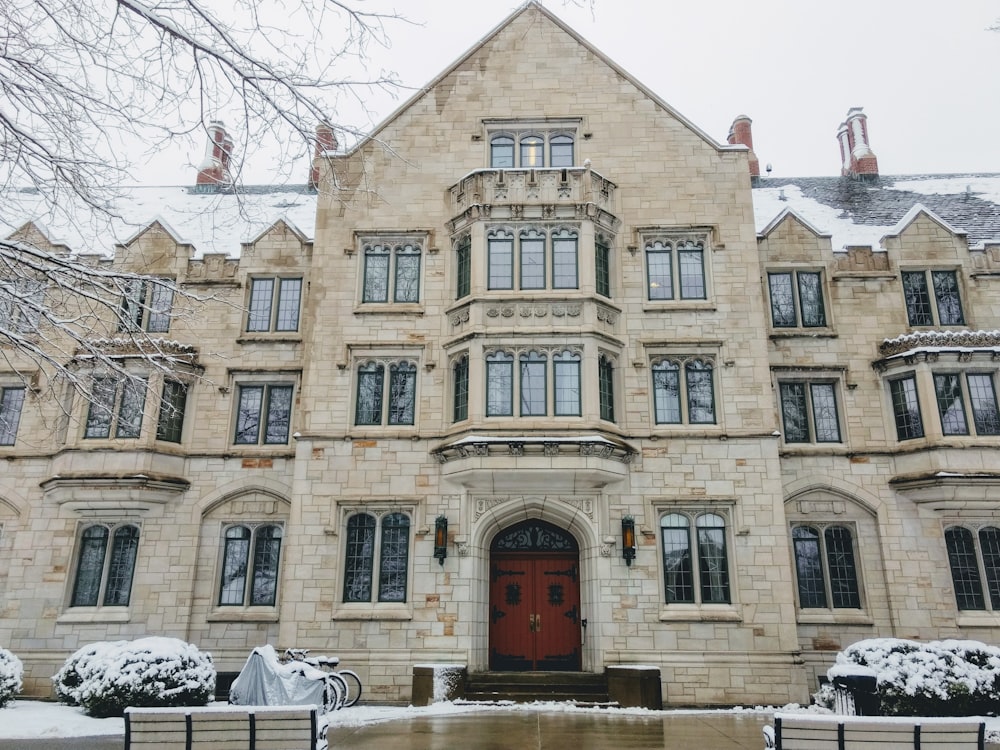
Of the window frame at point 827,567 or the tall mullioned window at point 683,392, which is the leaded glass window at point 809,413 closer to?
the window frame at point 827,567

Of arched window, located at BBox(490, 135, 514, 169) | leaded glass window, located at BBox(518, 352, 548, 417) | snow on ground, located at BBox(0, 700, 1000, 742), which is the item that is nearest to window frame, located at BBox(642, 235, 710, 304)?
leaded glass window, located at BBox(518, 352, 548, 417)

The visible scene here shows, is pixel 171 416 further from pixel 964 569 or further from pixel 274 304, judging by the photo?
pixel 964 569

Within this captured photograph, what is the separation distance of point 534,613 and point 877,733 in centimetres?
1030

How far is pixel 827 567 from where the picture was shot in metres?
18.4

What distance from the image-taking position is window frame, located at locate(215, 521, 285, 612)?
1867 cm

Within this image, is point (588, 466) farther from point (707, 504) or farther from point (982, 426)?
point (982, 426)

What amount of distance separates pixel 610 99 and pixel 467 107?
4.02 metres

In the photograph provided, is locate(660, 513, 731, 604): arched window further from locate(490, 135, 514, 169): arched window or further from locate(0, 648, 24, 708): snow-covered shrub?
locate(0, 648, 24, 708): snow-covered shrub

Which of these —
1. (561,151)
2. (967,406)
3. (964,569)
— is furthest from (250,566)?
(967,406)

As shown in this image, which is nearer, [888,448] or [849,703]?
[849,703]

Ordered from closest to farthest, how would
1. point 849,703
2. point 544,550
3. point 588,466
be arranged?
point 849,703, point 588,466, point 544,550

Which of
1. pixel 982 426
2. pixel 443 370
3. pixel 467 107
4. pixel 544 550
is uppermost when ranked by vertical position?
pixel 467 107

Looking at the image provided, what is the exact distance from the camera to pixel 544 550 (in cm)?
1814

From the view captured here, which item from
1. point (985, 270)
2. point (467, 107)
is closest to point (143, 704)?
point (467, 107)
